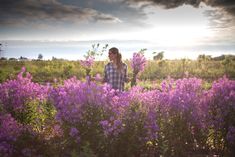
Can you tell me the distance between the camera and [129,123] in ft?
16.6

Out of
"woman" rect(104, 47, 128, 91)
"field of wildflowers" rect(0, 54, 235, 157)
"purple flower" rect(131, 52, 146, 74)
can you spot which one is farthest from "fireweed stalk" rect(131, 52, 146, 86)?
"field of wildflowers" rect(0, 54, 235, 157)

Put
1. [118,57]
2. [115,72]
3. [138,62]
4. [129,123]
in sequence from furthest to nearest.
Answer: [138,62]
[115,72]
[118,57]
[129,123]

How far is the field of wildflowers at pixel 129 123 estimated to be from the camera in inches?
196

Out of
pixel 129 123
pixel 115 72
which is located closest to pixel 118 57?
pixel 115 72

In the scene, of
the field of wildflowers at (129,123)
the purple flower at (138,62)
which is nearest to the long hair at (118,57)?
the purple flower at (138,62)

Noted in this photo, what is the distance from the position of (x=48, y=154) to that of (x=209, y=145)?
8.32 ft

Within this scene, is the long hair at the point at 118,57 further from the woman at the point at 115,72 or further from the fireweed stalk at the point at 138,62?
the fireweed stalk at the point at 138,62

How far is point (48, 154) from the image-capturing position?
17.6ft

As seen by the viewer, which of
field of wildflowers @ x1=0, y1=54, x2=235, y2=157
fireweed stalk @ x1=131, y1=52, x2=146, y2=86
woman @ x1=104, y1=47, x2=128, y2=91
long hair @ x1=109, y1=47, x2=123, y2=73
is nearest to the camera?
field of wildflowers @ x1=0, y1=54, x2=235, y2=157

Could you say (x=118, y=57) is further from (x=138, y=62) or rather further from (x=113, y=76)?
(x=138, y=62)

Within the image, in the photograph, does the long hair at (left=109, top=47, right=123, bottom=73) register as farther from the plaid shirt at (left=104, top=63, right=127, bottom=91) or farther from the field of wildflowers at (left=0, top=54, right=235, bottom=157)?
the field of wildflowers at (left=0, top=54, right=235, bottom=157)

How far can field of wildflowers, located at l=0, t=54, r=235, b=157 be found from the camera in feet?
16.3

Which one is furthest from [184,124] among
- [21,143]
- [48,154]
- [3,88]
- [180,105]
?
[3,88]

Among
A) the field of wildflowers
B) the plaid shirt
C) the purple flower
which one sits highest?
the purple flower
